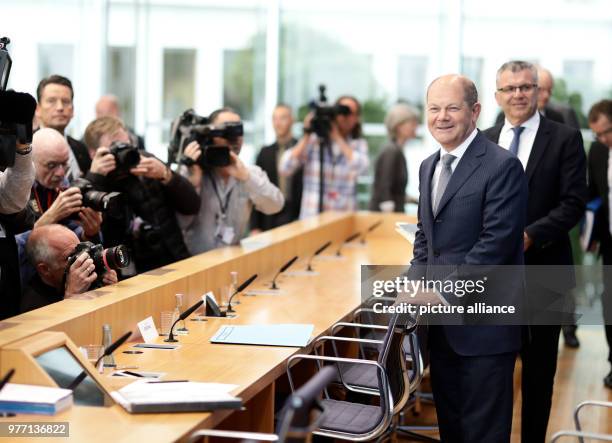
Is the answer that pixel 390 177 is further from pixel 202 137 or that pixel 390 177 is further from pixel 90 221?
pixel 90 221

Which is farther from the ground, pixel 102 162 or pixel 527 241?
pixel 102 162

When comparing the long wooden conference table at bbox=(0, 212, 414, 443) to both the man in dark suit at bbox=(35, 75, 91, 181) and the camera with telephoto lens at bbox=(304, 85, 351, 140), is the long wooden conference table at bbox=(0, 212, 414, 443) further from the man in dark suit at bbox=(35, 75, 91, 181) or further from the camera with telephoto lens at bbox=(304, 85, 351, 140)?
the camera with telephoto lens at bbox=(304, 85, 351, 140)

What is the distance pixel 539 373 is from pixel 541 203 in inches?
26.9

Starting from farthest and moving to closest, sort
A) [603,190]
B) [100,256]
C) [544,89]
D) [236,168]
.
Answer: [603,190]
[544,89]
[236,168]
[100,256]

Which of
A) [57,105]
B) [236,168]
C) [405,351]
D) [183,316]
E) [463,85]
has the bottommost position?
[405,351]

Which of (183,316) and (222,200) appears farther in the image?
(222,200)

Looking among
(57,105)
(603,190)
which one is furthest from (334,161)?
(57,105)

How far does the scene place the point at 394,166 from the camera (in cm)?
786

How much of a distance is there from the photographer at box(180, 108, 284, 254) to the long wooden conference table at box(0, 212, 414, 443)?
146 mm

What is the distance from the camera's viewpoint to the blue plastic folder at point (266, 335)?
3629 millimetres

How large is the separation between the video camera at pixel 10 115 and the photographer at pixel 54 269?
26.0 inches

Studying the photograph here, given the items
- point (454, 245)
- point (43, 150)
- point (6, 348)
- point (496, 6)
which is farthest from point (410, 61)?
point (6, 348)

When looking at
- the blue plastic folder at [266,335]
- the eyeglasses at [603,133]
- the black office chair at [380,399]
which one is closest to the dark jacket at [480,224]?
the black office chair at [380,399]

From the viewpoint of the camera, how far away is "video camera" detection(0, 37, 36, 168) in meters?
3.03
